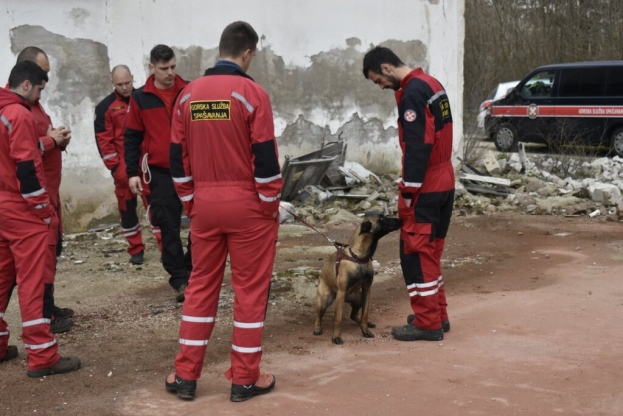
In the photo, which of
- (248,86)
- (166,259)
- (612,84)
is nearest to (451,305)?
(166,259)

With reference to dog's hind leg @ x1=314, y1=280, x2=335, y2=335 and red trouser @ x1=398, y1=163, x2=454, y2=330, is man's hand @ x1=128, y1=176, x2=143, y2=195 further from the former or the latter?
red trouser @ x1=398, y1=163, x2=454, y2=330

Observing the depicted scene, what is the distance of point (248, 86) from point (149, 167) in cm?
263

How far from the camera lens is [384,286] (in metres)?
7.59

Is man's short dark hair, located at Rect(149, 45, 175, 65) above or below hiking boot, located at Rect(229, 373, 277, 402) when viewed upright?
above

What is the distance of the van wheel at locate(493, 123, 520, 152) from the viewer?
57.7 feet

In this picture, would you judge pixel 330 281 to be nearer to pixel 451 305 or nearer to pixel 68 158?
pixel 451 305

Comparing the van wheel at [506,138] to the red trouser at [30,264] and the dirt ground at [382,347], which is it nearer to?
the dirt ground at [382,347]

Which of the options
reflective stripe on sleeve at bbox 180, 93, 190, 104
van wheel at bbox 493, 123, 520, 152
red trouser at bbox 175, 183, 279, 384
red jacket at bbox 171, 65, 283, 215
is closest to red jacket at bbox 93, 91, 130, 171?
reflective stripe on sleeve at bbox 180, 93, 190, 104

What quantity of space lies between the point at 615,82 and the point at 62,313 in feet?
43.9

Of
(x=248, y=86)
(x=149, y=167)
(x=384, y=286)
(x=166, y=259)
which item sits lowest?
(x=384, y=286)

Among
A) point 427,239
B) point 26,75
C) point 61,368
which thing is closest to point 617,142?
point 427,239

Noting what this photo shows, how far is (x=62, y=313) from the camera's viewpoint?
6570 mm

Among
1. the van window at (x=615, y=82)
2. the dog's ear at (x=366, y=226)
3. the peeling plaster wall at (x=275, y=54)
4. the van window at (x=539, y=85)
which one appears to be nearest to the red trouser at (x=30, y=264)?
the dog's ear at (x=366, y=226)

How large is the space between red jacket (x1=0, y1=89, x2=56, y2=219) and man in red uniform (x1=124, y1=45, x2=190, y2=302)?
5.75ft
